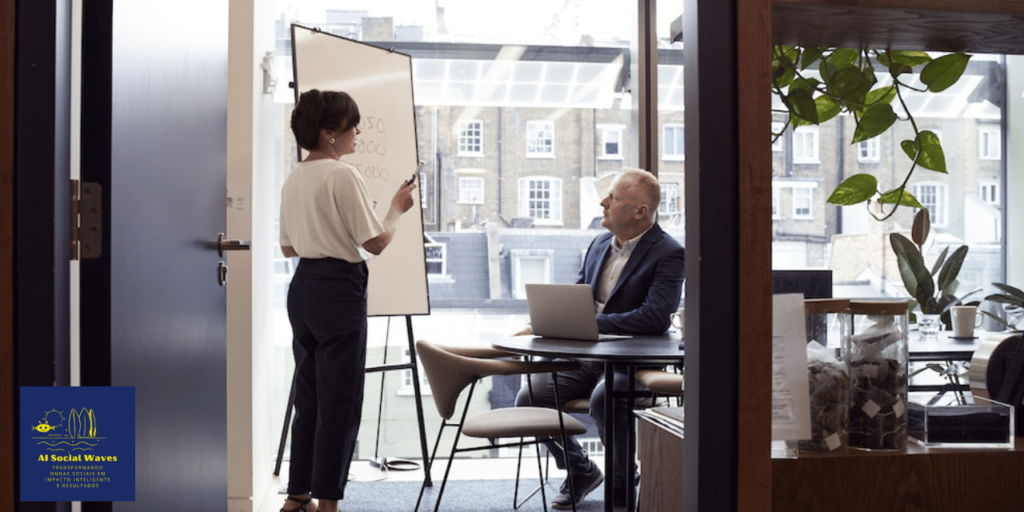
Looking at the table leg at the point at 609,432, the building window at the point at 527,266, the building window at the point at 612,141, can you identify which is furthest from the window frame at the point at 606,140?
the table leg at the point at 609,432

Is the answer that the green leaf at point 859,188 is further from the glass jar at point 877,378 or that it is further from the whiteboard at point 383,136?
the whiteboard at point 383,136

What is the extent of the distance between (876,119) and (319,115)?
2203mm

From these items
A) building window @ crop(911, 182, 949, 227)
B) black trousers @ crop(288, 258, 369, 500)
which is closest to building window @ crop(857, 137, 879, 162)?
building window @ crop(911, 182, 949, 227)

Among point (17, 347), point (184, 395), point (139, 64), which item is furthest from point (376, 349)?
point (17, 347)

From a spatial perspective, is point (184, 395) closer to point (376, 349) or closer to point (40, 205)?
point (40, 205)

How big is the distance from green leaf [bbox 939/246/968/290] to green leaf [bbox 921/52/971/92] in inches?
126

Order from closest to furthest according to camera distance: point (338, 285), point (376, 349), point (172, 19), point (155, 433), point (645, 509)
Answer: point (645, 509), point (155, 433), point (172, 19), point (338, 285), point (376, 349)

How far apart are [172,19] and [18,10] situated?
60 cm

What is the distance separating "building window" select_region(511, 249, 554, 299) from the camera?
176 inches

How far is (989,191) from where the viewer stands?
4777 mm

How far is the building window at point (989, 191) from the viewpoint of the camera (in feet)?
15.6

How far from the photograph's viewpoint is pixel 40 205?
1.22 meters

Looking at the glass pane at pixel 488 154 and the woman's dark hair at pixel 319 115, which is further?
the glass pane at pixel 488 154

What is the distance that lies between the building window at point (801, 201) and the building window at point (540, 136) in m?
1.24
